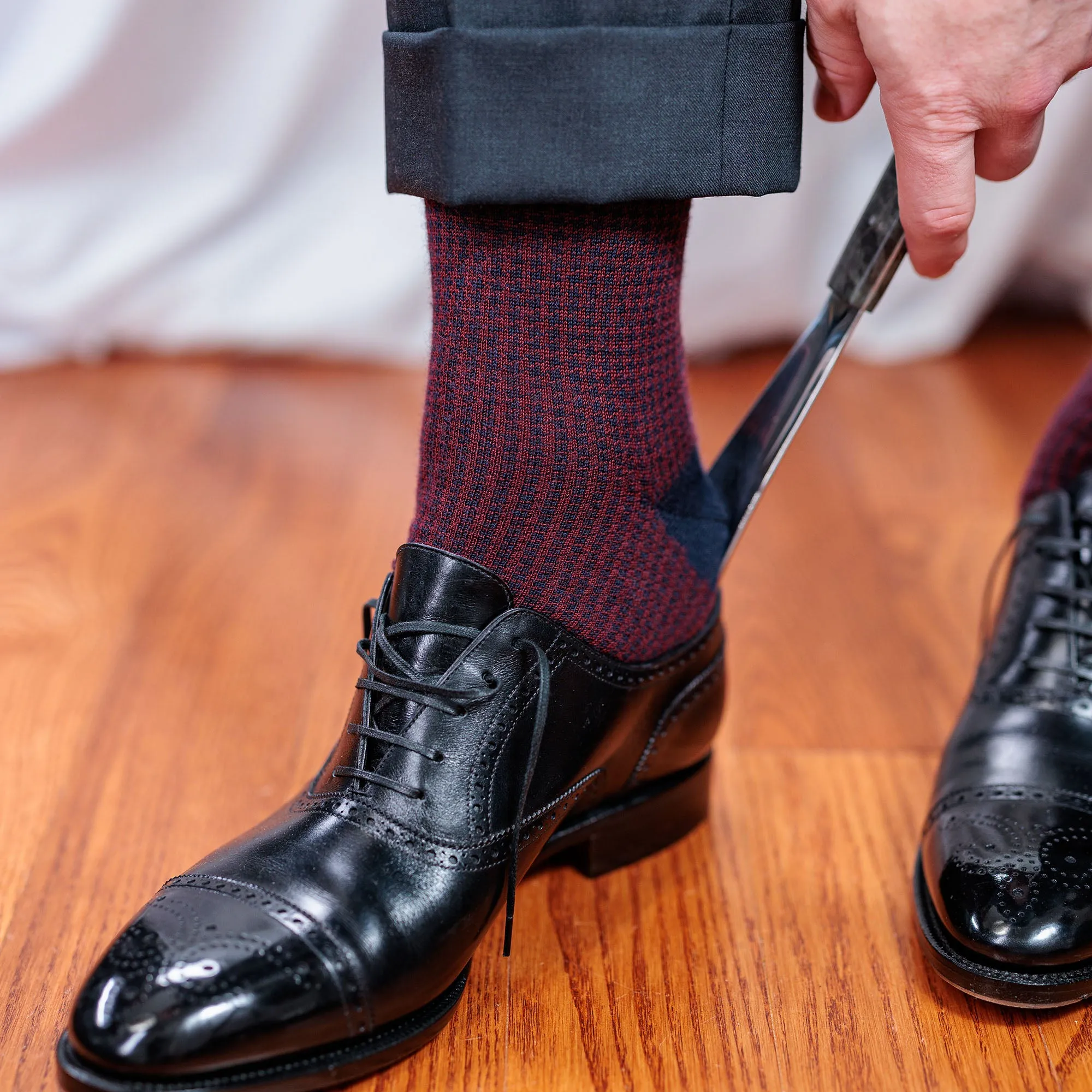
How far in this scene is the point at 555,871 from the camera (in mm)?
784

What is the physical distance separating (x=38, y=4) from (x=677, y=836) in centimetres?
132

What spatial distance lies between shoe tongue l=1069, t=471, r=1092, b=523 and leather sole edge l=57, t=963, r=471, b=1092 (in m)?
0.54

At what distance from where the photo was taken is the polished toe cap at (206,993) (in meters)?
0.54

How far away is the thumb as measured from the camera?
657mm

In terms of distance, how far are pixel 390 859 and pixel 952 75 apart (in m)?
0.50

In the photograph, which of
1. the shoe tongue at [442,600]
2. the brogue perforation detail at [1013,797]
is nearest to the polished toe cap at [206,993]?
the shoe tongue at [442,600]

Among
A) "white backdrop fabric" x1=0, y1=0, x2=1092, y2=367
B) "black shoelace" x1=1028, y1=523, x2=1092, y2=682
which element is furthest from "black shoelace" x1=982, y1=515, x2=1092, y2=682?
"white backdrop fabric" x1=0, y1=0, x2=1092, y2=367

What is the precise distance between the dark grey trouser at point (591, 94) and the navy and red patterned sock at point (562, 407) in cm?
3

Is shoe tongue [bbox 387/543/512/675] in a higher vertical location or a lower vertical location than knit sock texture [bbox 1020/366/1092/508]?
higher

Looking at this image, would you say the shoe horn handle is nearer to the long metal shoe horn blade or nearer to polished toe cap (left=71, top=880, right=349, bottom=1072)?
the long metal shoe horn blade

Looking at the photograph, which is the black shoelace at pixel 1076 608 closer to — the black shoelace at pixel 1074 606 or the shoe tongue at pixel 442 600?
the black shoelace at pixel 1074 606

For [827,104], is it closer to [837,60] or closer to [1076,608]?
[837,60]

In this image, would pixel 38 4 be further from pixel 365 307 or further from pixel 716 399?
pixel 716 399

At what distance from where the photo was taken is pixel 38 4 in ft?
4.89
